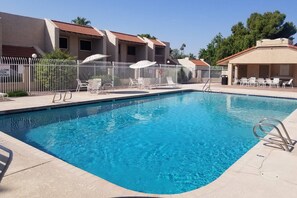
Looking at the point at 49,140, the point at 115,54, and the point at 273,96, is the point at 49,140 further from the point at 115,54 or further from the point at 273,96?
the point at 115,54

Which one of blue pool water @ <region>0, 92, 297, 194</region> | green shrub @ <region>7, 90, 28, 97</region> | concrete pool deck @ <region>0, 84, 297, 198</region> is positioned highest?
green shrub @ <region>7, 90, 28, 97</region>

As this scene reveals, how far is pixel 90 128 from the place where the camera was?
32.0 feet

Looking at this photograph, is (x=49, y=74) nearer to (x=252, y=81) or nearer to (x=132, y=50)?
(x=252, y=81)

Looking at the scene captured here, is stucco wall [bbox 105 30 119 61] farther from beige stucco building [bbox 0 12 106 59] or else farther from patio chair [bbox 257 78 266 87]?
patio chair [bbox 257 78 266 87]

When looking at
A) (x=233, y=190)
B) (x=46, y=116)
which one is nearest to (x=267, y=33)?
(x=46, y=116)

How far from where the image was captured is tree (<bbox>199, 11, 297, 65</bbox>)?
1726 inches

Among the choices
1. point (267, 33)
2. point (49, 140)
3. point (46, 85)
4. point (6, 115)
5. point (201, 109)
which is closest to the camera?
point (49, 140)

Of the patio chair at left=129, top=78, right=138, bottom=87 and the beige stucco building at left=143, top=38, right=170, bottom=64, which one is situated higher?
the beige stucco building at left=143, top=38, right=170, bottom=64

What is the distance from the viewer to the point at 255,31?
146 ft

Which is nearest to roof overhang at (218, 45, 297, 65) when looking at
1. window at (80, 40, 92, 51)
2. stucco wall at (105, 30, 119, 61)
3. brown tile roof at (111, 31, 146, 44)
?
brown tile roof at (111, 31, 146, 44)

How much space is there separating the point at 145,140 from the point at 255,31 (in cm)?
4198

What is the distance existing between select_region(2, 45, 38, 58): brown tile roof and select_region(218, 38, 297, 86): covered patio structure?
19650 mm

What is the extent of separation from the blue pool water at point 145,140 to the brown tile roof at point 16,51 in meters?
11.6

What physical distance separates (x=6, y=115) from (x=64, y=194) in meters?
8.21
